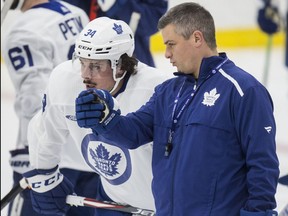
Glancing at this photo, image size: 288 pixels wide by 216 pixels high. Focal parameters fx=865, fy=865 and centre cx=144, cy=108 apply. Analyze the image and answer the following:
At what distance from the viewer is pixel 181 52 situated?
233 cm

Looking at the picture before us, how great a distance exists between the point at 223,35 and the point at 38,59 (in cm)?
570

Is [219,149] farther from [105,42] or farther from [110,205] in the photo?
[110,205]

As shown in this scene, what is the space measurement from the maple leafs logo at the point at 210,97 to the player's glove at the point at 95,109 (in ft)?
0.86

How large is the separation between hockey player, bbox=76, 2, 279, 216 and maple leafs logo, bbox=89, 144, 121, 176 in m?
0.32

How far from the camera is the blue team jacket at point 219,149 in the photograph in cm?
218

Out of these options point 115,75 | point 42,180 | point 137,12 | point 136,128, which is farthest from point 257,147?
point 137,12

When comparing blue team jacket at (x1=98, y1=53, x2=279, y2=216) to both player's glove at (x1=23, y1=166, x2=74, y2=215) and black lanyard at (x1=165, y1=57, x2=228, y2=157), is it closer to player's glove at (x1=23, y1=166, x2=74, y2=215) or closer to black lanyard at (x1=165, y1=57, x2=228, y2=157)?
black lanyard at (x1=165, y1=57, x2=228, y2=157)

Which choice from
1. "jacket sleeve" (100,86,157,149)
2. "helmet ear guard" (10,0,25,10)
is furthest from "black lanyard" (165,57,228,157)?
"helmet ear guard" (10,0,25,10)

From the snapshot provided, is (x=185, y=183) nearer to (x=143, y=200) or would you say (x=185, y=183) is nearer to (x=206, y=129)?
(x=206, y=129)

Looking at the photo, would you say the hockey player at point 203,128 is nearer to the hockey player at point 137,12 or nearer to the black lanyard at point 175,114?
the black lanyard at point 175,114

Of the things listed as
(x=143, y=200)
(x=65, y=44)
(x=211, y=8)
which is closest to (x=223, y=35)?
(x=211, y=8)

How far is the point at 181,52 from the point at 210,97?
158mm

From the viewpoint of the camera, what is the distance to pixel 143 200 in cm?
280

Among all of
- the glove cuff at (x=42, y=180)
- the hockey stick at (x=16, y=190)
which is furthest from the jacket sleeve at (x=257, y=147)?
the hockey stick at (x=16, y=190)
